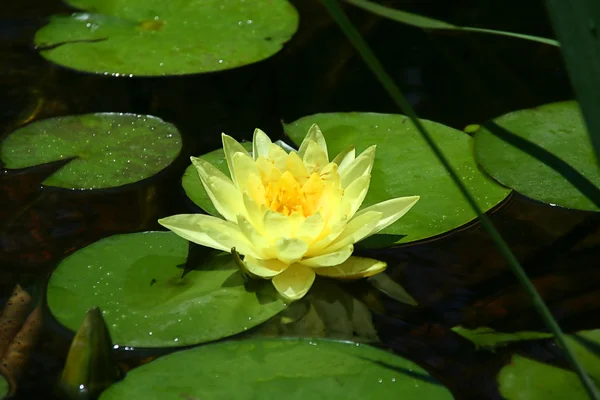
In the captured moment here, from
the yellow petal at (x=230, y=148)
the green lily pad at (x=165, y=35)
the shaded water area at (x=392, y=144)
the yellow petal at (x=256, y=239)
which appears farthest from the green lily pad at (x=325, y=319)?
the green lily pad at (x=165, y=35)

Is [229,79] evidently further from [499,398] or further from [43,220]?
[499,398]

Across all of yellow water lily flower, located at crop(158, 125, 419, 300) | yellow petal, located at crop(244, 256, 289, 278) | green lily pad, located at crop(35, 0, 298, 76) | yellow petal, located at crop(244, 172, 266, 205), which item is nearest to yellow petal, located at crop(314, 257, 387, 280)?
yellow water lily flower, located at crop(158, 125, 419, 300)

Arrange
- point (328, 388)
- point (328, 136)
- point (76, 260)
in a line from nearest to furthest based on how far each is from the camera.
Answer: point (328, 388)
point (76, 260)
point (328, 136)

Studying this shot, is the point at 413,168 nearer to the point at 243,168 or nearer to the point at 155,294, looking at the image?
the point at 243,168

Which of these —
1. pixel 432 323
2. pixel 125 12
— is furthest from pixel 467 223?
pixel 125 12

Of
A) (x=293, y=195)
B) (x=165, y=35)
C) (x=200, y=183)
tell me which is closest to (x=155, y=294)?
(x=293, y=195)

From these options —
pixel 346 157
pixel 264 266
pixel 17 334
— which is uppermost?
pixel 346 157

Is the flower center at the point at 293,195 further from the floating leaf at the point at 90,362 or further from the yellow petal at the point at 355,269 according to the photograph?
the floating leaf at the point at 90,362
